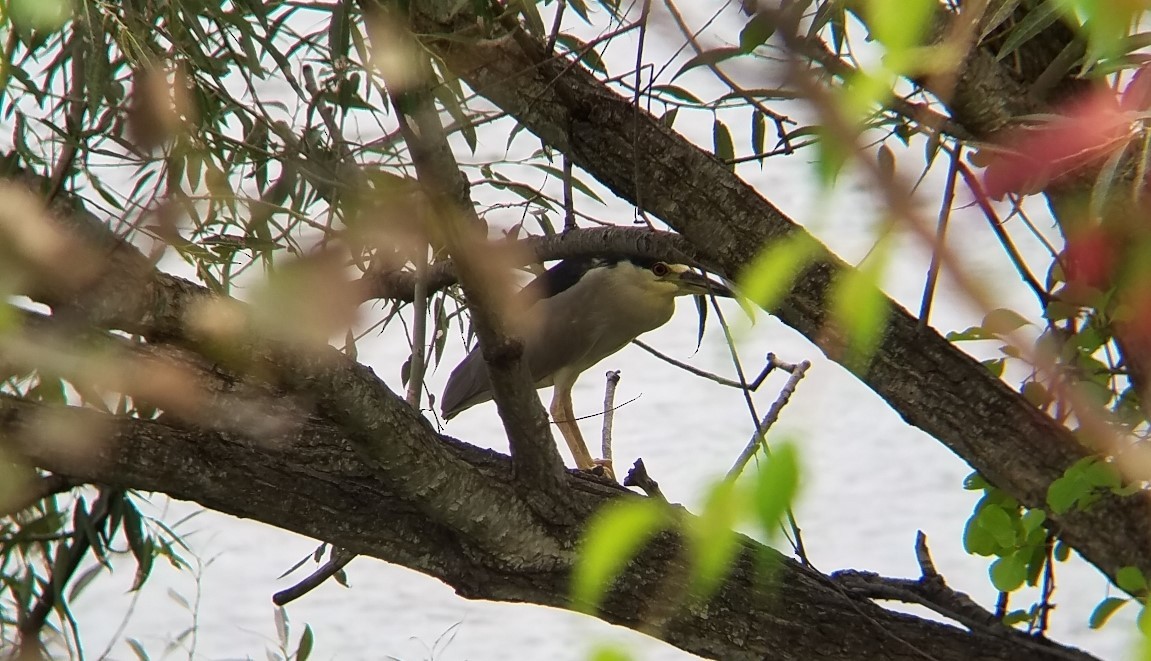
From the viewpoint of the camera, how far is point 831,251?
1.19 metres

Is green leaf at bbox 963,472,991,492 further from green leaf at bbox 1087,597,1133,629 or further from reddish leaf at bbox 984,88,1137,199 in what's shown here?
reddish leaf at bbox 984,88,1137,199

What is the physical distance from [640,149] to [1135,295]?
0.45 metres

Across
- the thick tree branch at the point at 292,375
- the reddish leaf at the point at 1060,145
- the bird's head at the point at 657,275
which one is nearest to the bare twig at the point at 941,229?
the reddish leaf at the point at 1060,145

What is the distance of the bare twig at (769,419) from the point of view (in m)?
0.48

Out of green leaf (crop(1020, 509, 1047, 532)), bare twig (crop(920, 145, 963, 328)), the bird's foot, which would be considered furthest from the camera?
the bird's foot

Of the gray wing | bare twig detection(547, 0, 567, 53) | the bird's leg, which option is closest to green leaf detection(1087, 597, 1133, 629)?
bare twig detection(547, 0, 567, 53)

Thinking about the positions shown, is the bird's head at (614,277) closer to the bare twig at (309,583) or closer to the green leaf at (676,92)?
the green leaf at (676,92)

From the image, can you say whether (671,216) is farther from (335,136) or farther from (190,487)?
(190,487)

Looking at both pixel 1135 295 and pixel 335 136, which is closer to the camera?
pixel 1135 295

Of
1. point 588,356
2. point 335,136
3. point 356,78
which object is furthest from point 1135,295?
point 588,356

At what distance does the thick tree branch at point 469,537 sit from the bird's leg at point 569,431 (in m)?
0.82

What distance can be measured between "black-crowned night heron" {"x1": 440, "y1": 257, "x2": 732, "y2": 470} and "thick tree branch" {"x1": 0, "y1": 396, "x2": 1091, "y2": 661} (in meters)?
0.89

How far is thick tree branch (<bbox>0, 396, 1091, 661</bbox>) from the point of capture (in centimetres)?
99

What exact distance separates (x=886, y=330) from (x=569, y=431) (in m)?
1.00
